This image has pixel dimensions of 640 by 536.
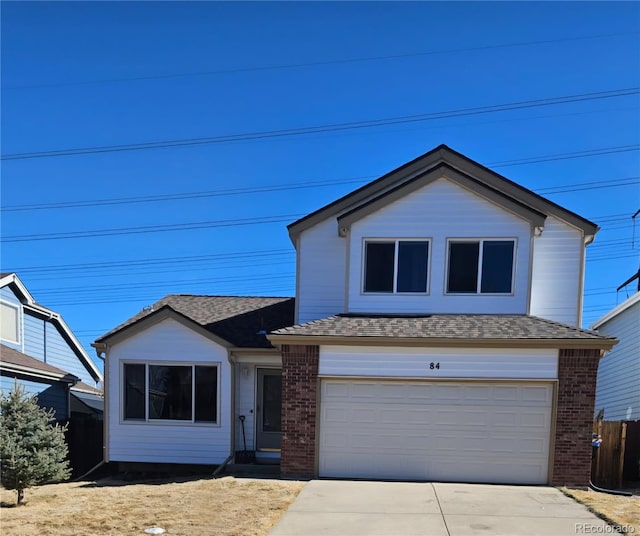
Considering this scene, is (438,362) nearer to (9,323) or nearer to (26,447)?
(26,447)

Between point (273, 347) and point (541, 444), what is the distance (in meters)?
5.99

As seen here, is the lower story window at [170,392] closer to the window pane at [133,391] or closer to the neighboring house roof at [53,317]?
the window pane at [133,391]

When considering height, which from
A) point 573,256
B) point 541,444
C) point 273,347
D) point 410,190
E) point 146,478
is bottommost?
point 146,478

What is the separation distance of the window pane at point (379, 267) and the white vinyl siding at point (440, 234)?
0.18 metres

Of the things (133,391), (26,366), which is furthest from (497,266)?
(26,366)

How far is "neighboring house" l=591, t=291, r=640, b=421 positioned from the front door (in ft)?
35.8

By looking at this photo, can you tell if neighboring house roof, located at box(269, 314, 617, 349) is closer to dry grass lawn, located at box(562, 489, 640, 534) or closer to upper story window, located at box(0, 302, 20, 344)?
dry grass lawn, located at box(562, 489, 640, 534)

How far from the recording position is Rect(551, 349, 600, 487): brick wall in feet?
28.6

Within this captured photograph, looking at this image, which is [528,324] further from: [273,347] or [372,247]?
[273,347]

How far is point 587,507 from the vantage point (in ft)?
23.8

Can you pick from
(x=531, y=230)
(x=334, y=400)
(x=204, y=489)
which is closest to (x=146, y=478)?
(x=204, y=489)

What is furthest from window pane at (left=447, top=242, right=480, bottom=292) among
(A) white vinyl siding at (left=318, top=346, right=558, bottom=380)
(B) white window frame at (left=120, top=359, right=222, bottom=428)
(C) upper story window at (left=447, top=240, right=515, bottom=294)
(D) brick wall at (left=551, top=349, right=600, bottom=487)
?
(B) white window frame at (left=120, top=359, right=222, bottom=428)

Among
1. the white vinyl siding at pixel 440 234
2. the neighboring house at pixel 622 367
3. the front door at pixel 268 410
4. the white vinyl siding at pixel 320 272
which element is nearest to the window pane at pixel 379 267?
the white vinyl siding at pixel 440 234

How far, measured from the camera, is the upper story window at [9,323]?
1454 centimetres
